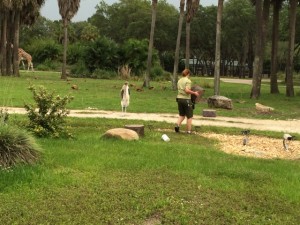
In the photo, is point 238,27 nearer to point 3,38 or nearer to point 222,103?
point 3,38

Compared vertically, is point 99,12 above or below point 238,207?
above

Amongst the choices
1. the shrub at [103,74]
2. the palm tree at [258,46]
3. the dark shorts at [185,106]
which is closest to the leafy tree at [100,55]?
the shrub at [103,74]

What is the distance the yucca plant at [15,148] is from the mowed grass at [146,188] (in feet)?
0.63

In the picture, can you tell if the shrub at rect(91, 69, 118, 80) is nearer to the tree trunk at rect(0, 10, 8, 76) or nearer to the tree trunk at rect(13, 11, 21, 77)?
the tree trunk at rect(13, 11, 21, 77)

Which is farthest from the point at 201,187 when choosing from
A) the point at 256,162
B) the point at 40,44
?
the point at 40,44

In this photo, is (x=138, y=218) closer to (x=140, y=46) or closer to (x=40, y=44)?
(x=140, y=46)

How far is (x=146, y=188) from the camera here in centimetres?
734

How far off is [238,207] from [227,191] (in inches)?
23.3

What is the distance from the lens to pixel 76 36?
98000 mm

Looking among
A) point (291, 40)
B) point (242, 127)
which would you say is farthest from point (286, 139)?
point (291, 40)

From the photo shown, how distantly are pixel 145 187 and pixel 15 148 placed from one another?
2.22m

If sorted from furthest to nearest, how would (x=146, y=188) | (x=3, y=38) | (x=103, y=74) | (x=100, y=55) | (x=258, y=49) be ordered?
(x=100, y=55) → (x=103, y=74) → (x=3, y=38) → (x=258, y=49) → (x=146, y=188)

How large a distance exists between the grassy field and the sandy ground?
1049mm

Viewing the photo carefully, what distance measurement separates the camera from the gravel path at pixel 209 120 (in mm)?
15961
